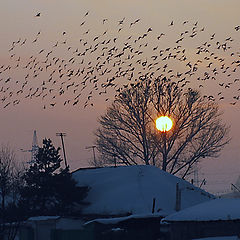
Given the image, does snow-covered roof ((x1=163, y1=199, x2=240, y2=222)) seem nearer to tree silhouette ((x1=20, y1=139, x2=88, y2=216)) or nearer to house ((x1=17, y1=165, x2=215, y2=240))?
house ((x1=17, y1=165, x2=215, y2=240))

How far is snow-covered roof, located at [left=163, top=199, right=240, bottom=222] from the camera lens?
39188mm

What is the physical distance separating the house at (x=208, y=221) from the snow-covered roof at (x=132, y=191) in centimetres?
936

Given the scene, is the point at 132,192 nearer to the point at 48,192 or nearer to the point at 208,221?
the point at 48,192

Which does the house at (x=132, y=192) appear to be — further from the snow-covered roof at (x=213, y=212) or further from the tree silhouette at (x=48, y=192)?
the snow-covered roof at (x=213, y=212)

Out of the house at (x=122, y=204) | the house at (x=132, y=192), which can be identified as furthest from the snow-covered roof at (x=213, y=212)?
the house at (x=132, y=192)

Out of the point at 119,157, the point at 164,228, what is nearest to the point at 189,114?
the point at 119,157

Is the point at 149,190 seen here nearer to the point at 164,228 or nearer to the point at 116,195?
the point at 116,195

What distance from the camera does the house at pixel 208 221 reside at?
39.2 m

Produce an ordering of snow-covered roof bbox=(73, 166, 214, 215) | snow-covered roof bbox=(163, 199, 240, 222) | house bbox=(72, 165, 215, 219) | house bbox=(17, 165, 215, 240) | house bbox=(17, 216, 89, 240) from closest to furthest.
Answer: snow-covered roof bbox=(163, 199, 240, 222), house bbox=(17, 165, 215, 240), house bbox=(72, 165, 215, 219), snow-covered roof bbox=(73, 166, 214, 215), house bbox=(17, 216, 89, 240)

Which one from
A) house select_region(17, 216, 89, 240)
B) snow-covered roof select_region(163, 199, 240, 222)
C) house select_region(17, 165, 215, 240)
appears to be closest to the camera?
snow-covered roof select_region(163, 199, 240, 222)

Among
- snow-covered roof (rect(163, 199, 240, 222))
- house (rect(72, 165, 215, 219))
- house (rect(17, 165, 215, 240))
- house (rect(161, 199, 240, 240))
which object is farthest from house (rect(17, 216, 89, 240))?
snow-covered roof (rect(163, 199, 240, 222))

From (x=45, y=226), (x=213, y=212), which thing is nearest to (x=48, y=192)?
(x=45, y=226)

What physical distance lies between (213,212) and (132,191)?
1499cm

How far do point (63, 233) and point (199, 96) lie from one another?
97.9 feet
